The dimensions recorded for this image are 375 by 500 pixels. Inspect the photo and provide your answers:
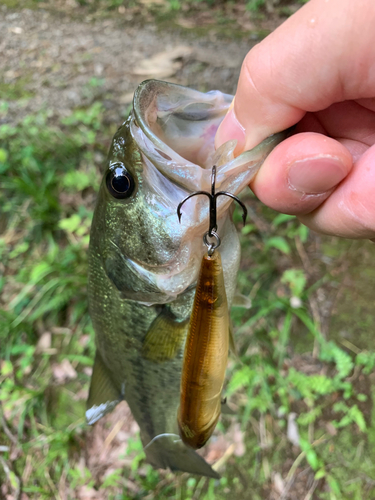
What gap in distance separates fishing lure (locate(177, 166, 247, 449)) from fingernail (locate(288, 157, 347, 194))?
0.81ft

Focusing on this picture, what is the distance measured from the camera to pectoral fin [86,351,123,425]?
5.30ft

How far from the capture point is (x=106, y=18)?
475 cm

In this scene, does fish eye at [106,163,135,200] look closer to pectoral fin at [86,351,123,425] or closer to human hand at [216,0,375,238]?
human hand at [216,0,375,238]

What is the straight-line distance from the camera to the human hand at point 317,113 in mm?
851

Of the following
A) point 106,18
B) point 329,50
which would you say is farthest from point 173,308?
point 106,18

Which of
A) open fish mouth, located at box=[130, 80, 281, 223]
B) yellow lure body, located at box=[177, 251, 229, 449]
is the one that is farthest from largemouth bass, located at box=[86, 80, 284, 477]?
yellow lure body, located at box=[177, 251, 229, 449]

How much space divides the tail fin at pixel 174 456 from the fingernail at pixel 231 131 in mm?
1465

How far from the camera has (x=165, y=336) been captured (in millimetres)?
1345

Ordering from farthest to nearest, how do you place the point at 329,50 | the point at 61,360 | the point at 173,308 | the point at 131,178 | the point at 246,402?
1. the point at 61,360
2. the point at 246,402
3. the point at 173,308
4. the point at 131,178
5. the point at 329,50

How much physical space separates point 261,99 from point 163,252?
0.58 m

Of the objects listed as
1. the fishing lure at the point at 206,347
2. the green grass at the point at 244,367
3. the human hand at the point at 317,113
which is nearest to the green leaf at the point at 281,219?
the green grass at the point at 244,367

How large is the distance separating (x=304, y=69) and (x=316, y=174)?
0.96 feet

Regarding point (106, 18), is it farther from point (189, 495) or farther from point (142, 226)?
point (189, 495)

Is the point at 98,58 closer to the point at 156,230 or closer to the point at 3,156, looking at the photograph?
the point at 3,156
